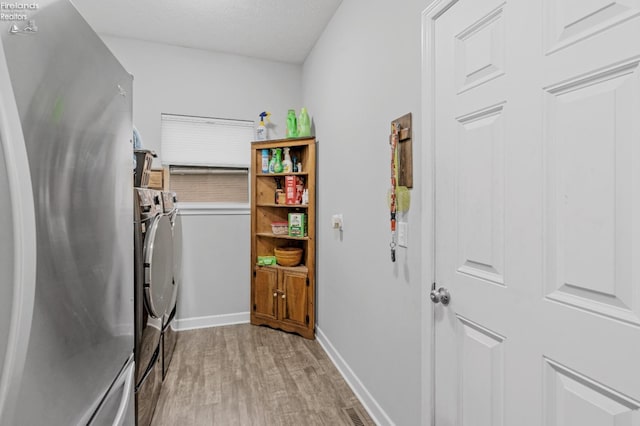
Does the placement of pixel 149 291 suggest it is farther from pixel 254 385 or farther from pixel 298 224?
pixel 298 224

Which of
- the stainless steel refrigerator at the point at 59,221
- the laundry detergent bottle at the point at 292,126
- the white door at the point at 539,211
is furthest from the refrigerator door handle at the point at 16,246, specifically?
the laundry detergent bottle at the point at 292,126

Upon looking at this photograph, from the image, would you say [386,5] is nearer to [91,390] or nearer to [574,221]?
[574,221]

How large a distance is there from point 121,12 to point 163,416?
9.90 ft

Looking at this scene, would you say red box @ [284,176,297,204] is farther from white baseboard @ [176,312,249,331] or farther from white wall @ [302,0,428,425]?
white baseboard @ [176,312,249,331]

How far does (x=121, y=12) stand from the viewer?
102 inches

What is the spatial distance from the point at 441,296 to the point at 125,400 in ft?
4.06

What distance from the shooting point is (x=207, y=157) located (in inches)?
131

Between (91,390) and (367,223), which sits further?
(367,223)

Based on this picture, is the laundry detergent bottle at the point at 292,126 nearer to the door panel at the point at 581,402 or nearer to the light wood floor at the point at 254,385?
the light wood floor at the point at 254,385

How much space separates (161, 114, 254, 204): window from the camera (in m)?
3.22

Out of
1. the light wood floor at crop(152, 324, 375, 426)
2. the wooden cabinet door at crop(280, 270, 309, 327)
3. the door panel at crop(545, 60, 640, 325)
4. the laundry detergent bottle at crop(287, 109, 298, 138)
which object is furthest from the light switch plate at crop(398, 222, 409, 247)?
the laundry detergent bottle at crop(287, 109, 298, 138)

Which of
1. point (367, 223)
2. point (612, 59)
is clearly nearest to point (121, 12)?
point (367, 223)

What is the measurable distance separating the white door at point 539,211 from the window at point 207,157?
2.50 meters

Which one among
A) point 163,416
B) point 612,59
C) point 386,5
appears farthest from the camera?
point 163,416
